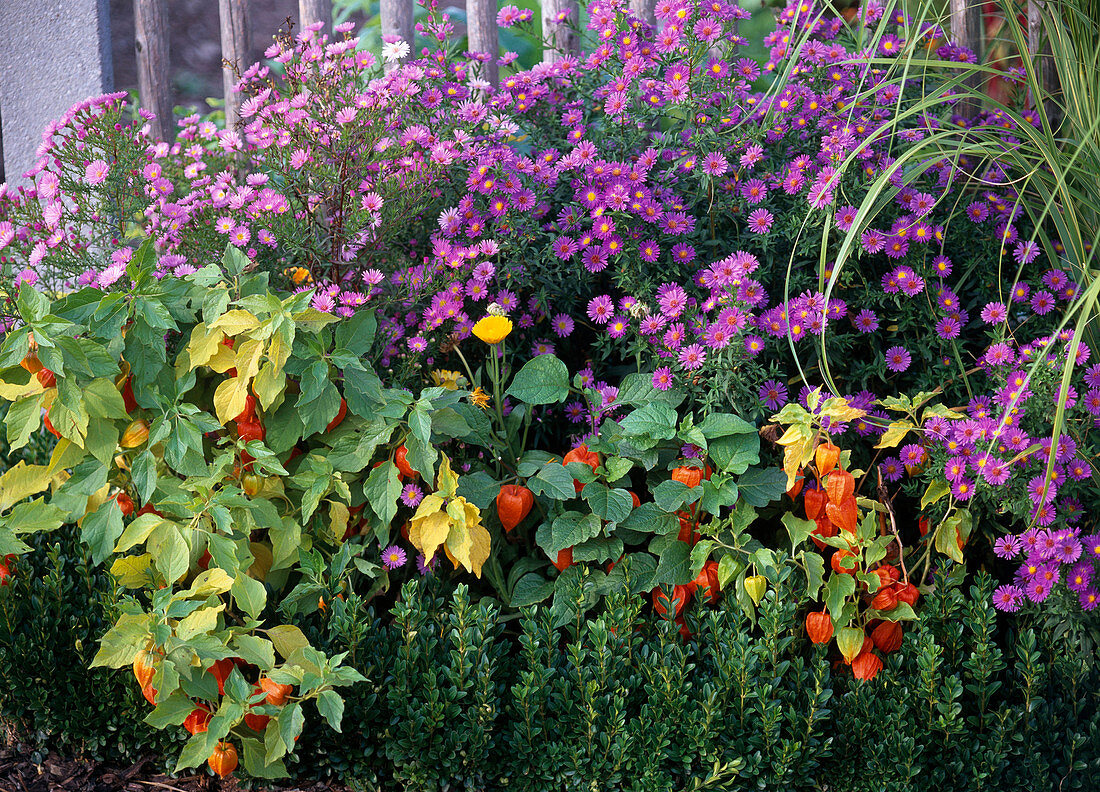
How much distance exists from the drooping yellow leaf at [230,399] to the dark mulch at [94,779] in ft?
2.21

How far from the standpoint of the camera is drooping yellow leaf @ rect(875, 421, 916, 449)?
5.69 feet

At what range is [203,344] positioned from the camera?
67.2 inches

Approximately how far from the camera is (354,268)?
2164 mm

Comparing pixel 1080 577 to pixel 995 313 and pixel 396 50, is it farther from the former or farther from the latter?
pixel 396 50

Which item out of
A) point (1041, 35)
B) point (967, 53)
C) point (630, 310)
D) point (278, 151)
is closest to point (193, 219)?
point (278, 151)

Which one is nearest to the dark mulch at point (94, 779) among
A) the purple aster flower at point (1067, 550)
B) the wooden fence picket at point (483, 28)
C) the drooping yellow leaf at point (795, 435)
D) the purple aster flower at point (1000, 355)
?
the drooping yellow leaf at point (795, 435)

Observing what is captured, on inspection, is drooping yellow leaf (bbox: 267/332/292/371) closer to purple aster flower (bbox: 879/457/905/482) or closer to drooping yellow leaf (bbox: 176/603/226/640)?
drooping yellow leaf (bbox: 176/603/226/640)

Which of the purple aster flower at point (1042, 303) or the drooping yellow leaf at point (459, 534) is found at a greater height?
the purple aster flower at point (1042, 303)

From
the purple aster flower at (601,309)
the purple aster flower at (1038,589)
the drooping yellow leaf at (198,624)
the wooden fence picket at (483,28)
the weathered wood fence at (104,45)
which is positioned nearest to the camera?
the drooping yellow leaf at (198,624)

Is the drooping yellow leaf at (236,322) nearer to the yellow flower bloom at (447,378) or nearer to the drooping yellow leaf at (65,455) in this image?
the drooping yellow leaf at (65,455)

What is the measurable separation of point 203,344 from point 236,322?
0.11 metres

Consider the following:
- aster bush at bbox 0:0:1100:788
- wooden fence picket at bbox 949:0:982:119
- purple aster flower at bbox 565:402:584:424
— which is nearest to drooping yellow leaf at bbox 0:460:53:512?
aster bush at bbox 0:0:1100:788

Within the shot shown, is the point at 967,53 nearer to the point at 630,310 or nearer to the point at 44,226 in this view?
the point at 630,310

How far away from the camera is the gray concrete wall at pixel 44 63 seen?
131 inches
